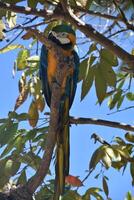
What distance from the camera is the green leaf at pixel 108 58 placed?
2271mm

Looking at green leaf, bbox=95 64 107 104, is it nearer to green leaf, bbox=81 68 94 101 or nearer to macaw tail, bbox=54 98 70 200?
green leaf, bbox=81 68 94 101

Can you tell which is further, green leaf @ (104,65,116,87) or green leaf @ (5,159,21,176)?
green leaf @ (104,65,116,87)

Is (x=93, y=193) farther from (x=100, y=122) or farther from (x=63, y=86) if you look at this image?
(x=63, y=86)

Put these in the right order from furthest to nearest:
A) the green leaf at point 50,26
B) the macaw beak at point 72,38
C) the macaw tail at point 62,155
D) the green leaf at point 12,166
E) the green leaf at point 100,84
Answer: the green leaf at point 50,26, the macaw beak at point 72,38, the green leaf at point 100,84, the green leaf at point 12,166, the macaw tail at point 62,155

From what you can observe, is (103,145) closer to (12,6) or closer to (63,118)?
(63,118)

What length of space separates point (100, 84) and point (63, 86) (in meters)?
0.22

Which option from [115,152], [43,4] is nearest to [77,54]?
[43,4]

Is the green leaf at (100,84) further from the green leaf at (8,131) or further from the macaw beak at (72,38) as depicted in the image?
the green leaf at (8,131)

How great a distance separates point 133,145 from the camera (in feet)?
7.97

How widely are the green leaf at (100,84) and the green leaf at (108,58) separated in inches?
1.4

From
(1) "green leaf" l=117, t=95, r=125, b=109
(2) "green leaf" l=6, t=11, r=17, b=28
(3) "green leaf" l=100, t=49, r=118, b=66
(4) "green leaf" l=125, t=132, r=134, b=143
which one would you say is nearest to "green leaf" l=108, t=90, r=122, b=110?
(1) "green leaf" l=117, t=95, r=125, b=109

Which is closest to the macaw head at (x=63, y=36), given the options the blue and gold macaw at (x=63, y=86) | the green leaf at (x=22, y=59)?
the blue and gold macaw at (x=63, y=86)

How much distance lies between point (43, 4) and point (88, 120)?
47cm

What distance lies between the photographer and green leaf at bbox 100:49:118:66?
7.45ft
